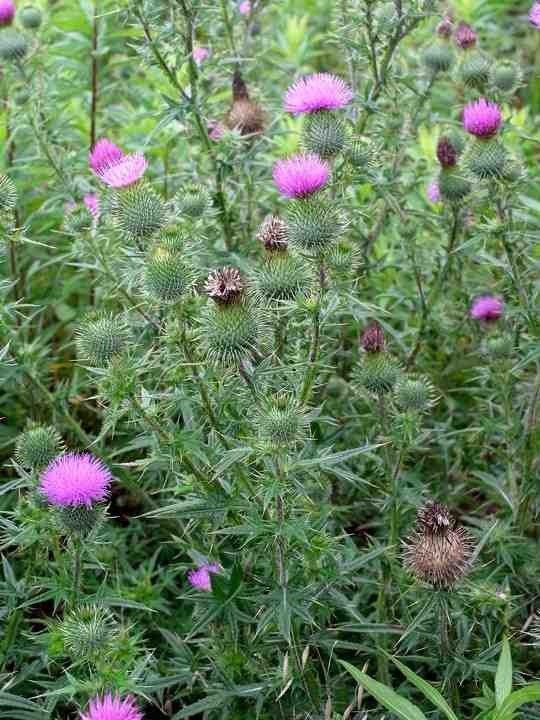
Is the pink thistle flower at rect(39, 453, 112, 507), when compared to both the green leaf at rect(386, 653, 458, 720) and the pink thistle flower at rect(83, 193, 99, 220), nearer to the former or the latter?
the green leaf at rect(386, 653, 458, 720)

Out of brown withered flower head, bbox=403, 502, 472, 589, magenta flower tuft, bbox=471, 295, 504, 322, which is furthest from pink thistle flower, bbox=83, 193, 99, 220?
brown withered flower head, bbox=403, 502, 472, 589

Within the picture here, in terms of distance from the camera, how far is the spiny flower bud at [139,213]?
3375mm

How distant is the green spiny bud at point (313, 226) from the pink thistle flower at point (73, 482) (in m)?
1.10

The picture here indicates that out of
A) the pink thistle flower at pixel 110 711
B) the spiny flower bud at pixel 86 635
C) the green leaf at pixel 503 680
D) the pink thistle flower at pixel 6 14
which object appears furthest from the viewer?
the pink thistle flower at pixel 6 14

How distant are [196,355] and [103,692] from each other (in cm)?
116

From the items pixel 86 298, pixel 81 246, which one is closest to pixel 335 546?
pixel 81 246

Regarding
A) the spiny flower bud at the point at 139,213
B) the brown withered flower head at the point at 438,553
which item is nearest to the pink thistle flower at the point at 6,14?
the spiny flower bud at the point at 139,213

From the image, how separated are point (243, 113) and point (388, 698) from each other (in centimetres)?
324

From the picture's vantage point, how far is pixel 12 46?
4.96 m

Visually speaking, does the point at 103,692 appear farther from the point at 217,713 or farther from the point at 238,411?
the point at 238,411

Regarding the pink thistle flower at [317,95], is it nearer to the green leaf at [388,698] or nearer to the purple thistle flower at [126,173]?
the purple thistle flower at [126,173]

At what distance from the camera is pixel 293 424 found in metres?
2.86

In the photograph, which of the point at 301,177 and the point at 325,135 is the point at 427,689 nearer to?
the point at 301,177

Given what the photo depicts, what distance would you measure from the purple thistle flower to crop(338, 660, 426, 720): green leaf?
1.96 metres
